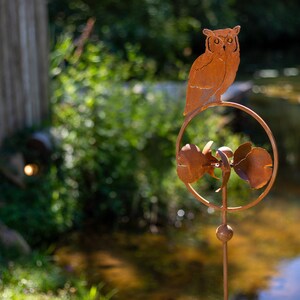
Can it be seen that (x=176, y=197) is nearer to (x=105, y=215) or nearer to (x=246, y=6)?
(x=105, y=215)

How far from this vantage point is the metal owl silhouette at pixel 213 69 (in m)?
2.17

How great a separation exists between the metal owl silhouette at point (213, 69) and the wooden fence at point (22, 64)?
3.37 metres

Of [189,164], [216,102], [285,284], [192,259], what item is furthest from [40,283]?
[216,102]

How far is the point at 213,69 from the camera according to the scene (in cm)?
220

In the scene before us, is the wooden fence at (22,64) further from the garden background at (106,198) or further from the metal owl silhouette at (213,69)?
the metal owl silhouette at (213,69)

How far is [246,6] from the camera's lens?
20375 mm

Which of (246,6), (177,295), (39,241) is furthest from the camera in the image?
(246,6)

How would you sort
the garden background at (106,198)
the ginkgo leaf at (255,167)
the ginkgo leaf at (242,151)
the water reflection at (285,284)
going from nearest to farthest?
the ginkgo leaf at (255,167)
the ginkgo leaf at (242,151)
the water reflection at (285,284)
the garden background at (106,198)

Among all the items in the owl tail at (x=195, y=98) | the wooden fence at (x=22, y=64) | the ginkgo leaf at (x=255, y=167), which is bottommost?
the wooden fence at (x=22, y=64)

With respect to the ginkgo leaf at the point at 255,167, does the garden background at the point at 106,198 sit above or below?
below

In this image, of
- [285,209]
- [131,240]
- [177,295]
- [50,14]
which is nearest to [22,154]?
[131,240]

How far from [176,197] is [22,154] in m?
1.40

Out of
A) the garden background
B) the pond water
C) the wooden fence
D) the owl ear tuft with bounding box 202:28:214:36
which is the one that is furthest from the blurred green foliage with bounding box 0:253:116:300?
the owl ear tuft with bounding box 202:28:214:36

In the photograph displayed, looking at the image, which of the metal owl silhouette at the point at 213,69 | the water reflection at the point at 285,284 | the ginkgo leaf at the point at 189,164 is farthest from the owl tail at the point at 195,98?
the water reflection at the point at 285,284
